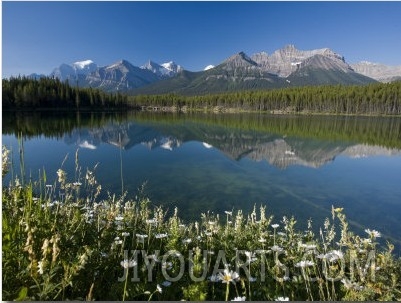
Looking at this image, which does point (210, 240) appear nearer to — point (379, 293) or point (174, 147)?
point (379, 293)

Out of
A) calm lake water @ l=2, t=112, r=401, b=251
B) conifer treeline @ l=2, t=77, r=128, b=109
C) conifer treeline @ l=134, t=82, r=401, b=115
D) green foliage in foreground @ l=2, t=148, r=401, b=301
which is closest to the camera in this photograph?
green foliage in foreground @ l=2, t=148, r=401, b=301

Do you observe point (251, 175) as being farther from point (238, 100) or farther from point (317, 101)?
point (238, 100)

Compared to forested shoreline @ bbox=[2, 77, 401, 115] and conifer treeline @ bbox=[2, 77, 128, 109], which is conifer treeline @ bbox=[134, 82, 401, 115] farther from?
conifer treeline @ bbox=[2, 77, 128, 109]

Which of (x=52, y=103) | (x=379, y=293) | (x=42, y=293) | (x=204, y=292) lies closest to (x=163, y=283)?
(x=204, y=292)

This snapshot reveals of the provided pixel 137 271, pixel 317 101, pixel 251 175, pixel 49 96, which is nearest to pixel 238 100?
pixel 317 101

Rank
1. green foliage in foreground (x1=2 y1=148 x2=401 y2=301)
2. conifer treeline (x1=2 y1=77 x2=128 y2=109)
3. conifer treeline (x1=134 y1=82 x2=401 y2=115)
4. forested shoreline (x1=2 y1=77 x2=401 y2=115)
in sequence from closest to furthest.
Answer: green foliage in foreground (x1=2 y1=148 x2=401 y2=301), conifer treeline (x1=2 y1=77 x2=128 y2=109), forested shoreline (x1=2 y1=77 x2=401 y2=115), conifer treeline (x1=134 y1=82 x2=401 y2=115)

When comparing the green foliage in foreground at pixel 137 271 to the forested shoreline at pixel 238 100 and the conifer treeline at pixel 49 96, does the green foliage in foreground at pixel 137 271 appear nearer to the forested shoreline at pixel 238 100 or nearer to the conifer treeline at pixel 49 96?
the conifer treeline at pixel 49 96

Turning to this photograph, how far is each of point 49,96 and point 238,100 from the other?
Result: 307 ft

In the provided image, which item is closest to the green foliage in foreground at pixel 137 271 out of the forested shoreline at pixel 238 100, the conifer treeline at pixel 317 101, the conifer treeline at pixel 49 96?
the conifer treeline at pixel 49 96

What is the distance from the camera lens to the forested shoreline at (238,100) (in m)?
119

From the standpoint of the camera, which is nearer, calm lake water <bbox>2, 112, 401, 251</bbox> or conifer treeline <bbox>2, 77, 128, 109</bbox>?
calm lake water <bbox>2, 112, 401, 251</bbox>

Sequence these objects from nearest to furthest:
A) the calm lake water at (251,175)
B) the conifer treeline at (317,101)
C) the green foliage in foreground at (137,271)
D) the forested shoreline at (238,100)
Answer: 1. the green foliage in foreground at (137,271)
2. the calm lake water at (251,175)
3. the forested shoreline at (238,100)
4. the conifer treeline at (317,101)

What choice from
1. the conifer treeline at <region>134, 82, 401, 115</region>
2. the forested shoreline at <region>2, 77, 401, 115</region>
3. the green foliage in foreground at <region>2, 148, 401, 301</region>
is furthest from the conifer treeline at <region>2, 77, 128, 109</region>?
the green foliage in foreground at <region>2, 148, 401, 301</region>

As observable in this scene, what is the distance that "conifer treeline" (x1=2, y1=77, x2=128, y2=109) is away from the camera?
109 m
